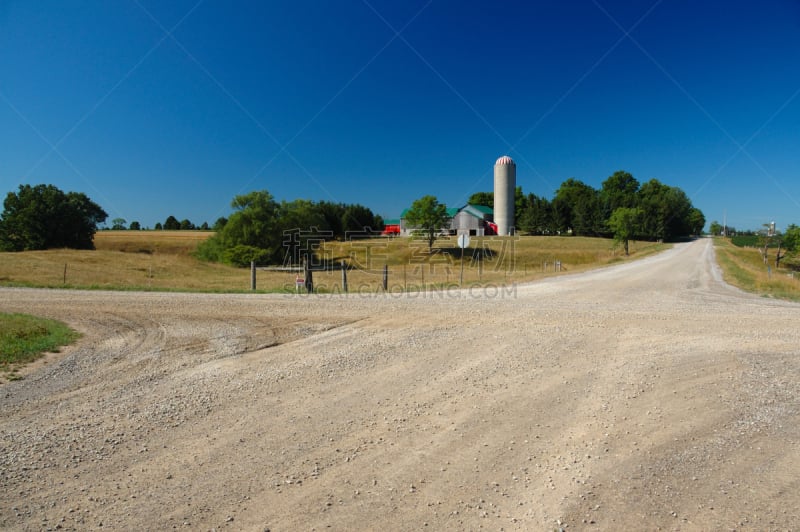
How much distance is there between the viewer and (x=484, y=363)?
24.0ft

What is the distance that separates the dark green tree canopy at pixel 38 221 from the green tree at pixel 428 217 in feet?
151

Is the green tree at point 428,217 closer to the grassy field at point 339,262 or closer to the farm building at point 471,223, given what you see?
the grassy field at point 339,262

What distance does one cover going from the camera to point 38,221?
52219 millimetres

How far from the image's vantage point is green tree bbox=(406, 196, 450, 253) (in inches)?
2566

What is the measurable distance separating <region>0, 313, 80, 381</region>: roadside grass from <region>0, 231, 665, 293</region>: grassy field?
787 centimetres

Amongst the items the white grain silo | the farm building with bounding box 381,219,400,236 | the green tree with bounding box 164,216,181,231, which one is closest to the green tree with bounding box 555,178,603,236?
the white grain silo

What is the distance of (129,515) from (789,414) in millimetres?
7189

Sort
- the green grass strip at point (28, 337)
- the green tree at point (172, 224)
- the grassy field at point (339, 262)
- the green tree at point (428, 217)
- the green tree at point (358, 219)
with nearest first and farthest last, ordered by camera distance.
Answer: the green grass strip at point (28, 337) < the grassy field at point (339, 262) < the green tree at point (428, 217) < the green tree at point (358, 219) < the green tree at point (172, 224)

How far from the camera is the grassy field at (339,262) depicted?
22734 millimetres

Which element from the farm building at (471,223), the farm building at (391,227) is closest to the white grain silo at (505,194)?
the farm building at (471,223)

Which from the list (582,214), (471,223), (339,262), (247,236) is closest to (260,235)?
(247,236)

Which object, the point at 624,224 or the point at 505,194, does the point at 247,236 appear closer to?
the point at 624,224

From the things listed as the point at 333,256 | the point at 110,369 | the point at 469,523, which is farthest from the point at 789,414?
the point at 333,256

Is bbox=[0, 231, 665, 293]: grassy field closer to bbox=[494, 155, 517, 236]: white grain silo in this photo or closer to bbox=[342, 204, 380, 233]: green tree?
bbox=[494, 155, 517, 236]: white grain silo
